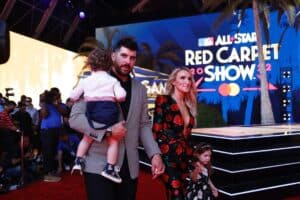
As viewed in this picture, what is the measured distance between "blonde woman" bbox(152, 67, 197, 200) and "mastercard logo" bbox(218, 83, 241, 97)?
1248 cm

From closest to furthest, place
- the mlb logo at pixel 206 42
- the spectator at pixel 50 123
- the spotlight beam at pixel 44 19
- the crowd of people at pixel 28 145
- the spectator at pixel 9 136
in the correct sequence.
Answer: the spectator at pixel 9 136 → the crowd of people at pixel 28 145 → the spectator at pixel 50 123 → the mlb logo at pixel 206 42 → the spotlight beam at pixel 44 19

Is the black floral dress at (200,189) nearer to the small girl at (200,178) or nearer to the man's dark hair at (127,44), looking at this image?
the small girl at (200,178)

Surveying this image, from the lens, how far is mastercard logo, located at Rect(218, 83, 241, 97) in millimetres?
15844

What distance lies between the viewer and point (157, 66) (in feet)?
59.8

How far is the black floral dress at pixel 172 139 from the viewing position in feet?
11.6

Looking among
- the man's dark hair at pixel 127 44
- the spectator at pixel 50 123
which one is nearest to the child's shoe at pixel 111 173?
the man's dark hair at pixel 127 44

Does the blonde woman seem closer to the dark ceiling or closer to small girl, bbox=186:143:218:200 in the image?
small girl, bbox=186:143:218:200

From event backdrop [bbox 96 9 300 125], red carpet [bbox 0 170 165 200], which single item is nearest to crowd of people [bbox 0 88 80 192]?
red carpet [bbox 0 170 165 200]

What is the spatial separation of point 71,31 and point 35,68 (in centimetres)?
597

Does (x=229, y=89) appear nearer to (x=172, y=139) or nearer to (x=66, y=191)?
(x=66, y=191)

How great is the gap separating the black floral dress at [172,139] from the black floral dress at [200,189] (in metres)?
0.34

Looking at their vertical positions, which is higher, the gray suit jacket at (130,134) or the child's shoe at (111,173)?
the gray suit jacket at (130,134)

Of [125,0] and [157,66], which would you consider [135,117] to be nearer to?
[157,66]

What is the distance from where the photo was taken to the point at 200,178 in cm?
398
